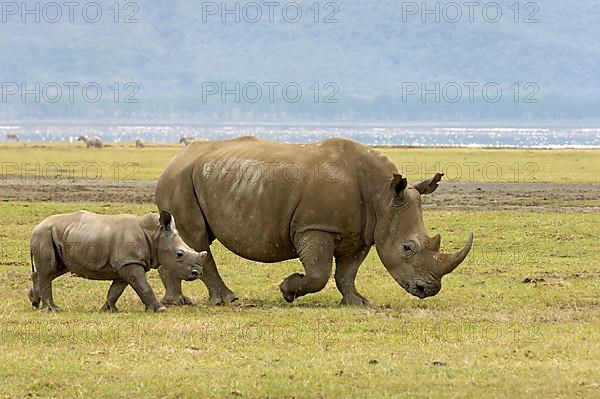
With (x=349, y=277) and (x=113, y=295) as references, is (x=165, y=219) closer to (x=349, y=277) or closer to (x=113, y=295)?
(x=113, y=295)

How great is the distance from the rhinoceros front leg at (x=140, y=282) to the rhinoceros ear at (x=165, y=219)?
0.53m

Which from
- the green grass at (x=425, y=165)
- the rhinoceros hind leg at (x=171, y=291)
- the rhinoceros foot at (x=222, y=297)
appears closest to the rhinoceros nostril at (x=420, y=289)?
the rhinoceros foot at (x=222, y=297)

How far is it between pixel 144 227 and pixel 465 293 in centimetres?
435

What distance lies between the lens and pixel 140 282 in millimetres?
16797

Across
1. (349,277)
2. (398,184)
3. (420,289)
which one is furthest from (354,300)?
(398,184)

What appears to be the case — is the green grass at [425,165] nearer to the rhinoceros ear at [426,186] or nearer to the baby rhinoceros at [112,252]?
the rhinoceros ear at [426,186]

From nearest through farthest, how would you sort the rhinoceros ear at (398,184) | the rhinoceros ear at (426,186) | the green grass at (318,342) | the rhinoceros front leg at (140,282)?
the green grass at (318,342) → the rhinoceros front leg at (140,282) → the rhinoceros ear at (398,184) → the rhinoceros ear at (426,186)

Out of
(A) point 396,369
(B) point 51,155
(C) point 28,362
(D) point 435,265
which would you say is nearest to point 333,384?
(A) point 396,369

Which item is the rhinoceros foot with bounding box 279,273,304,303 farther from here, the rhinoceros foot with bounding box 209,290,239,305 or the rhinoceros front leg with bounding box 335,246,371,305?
the rhinoceros foot with bounding box 209,290,239,305

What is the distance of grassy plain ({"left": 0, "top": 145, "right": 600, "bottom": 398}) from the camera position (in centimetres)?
1270

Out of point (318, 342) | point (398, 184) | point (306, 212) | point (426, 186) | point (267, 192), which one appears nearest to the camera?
point (318, 342)

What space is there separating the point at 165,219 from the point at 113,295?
1048 mm

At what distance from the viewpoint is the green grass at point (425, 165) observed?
1924 inches

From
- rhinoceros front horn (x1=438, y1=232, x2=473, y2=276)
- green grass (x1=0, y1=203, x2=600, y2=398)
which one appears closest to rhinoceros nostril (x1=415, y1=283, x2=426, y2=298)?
green grass (x1=0, y1=203, x2=600, y2=398)
